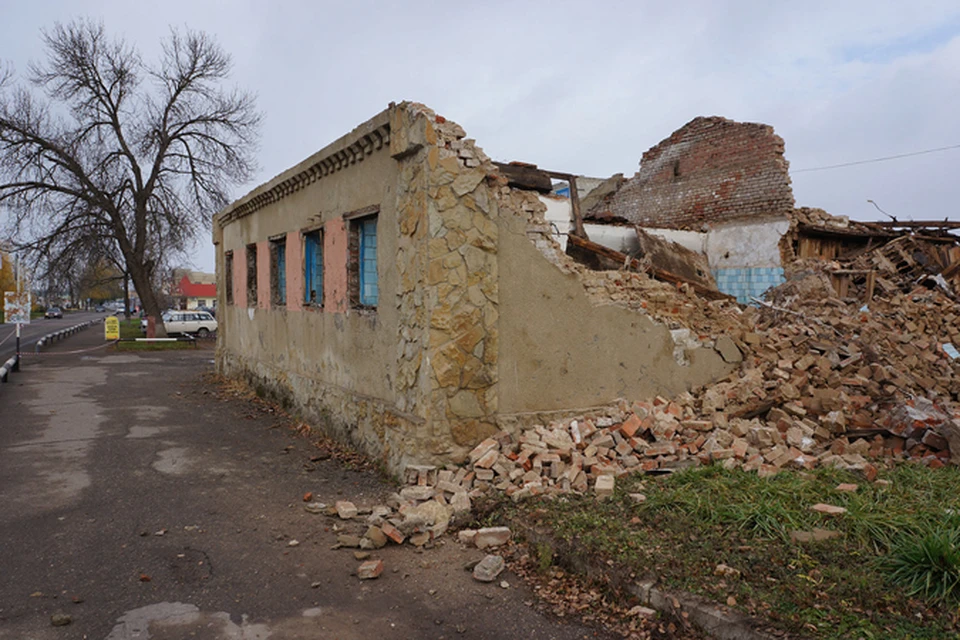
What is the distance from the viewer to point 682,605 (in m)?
4.02

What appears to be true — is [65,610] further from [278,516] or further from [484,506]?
[484,506]

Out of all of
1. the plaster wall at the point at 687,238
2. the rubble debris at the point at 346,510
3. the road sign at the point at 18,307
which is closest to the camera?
→ the rubble debris at the point at 346,510

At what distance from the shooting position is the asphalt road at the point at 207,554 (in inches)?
168

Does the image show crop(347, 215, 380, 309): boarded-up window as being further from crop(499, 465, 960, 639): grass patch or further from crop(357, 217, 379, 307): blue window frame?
crop(499, 465, 960, 639): grass patch

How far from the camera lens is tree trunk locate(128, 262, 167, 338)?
1148 inches

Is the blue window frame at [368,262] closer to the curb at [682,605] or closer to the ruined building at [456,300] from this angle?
the ruined building at [456,300]

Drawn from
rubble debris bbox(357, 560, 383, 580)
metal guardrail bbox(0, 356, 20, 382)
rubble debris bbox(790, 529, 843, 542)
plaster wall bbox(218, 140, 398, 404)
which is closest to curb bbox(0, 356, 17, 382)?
metal guardrail bbox(0, 356, 20, 382)

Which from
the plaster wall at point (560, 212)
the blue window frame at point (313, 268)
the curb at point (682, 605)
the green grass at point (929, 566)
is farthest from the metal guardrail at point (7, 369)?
the green grass at point (929, 566)

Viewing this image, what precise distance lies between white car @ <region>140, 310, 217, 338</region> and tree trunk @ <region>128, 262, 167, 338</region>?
165 cm

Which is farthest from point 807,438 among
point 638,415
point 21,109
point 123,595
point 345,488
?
point 21,109

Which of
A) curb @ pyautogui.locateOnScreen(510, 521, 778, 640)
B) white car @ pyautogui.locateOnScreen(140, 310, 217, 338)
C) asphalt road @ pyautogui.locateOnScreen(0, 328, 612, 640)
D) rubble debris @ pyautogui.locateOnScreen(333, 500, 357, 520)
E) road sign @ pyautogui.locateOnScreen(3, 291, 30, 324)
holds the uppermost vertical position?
road sign @ pyautogui.locateOnScreen(3, 291, 30, 324)

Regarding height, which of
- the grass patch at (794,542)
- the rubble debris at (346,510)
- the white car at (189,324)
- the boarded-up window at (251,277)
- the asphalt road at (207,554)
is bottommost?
the asphalt road at (207,554)

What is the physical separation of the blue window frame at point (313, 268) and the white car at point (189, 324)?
2500 cm

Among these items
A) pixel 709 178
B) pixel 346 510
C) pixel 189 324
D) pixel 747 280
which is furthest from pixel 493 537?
pixel 189 324
